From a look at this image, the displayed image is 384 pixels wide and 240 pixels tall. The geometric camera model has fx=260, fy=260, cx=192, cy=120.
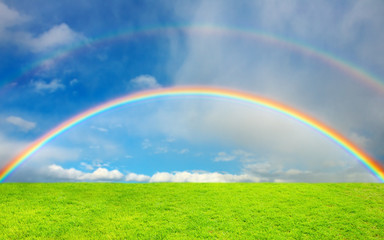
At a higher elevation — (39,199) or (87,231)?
(39,199)

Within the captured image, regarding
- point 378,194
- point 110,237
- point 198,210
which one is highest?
point 378,194

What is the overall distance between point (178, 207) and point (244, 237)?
215 inches

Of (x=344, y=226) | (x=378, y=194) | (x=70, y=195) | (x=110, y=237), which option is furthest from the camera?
(x=378, y=194)

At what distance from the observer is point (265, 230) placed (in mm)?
15133

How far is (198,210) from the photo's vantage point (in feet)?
57.7

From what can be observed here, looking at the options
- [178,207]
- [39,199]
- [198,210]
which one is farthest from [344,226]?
[39,199]

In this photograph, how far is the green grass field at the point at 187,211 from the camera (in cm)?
1446

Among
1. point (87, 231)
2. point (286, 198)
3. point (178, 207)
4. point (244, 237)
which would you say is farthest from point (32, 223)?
point (286, 198)

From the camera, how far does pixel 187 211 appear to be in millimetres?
17328

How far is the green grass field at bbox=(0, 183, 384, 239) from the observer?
1446cm

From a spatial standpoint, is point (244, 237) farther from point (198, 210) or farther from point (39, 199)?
point (39, 199)

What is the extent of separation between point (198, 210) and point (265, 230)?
15.0ft

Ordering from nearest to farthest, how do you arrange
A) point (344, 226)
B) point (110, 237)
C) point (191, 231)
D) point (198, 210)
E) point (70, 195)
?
point (110, 237)
point (191, 231)
point (344, 226)
point (198, 210)
point (70, 195)

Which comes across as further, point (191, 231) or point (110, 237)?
point (191, 231)
